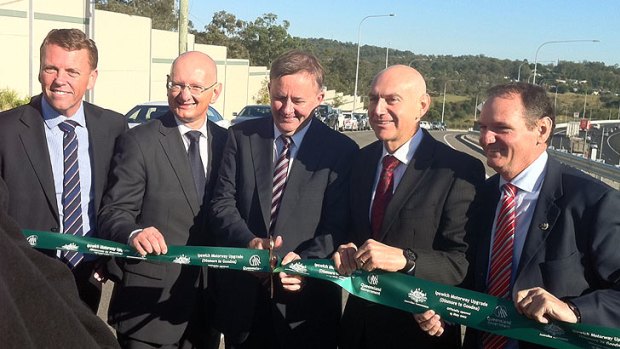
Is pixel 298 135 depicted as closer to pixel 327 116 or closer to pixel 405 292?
pixel 405 292

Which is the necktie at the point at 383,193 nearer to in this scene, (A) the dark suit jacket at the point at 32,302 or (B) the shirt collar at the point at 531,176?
(B) the shirt collar at the point at 531,176

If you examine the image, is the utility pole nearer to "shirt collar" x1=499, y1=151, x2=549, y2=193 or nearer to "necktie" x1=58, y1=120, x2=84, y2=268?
"necktie" x1=58, y1=120, x2=84, y2=268

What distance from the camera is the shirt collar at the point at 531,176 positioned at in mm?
3074

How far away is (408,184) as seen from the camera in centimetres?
329

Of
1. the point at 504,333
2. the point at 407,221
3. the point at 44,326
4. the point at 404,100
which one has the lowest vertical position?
the point at 504,333

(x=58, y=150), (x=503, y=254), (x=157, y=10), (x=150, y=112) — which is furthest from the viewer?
(x=157, y=10)

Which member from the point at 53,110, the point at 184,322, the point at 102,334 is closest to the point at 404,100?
the point at 184,322

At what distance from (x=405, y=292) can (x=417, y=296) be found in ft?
0.20

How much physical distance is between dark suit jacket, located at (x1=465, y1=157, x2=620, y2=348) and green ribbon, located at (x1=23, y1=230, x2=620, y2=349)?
0.11 meters

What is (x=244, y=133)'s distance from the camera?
3.77m

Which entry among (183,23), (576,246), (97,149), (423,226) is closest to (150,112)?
(183,23)

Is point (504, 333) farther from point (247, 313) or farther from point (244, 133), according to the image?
point (244, 133)

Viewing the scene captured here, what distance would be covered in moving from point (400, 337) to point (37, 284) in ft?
8.25

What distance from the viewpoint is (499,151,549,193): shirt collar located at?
307cm
